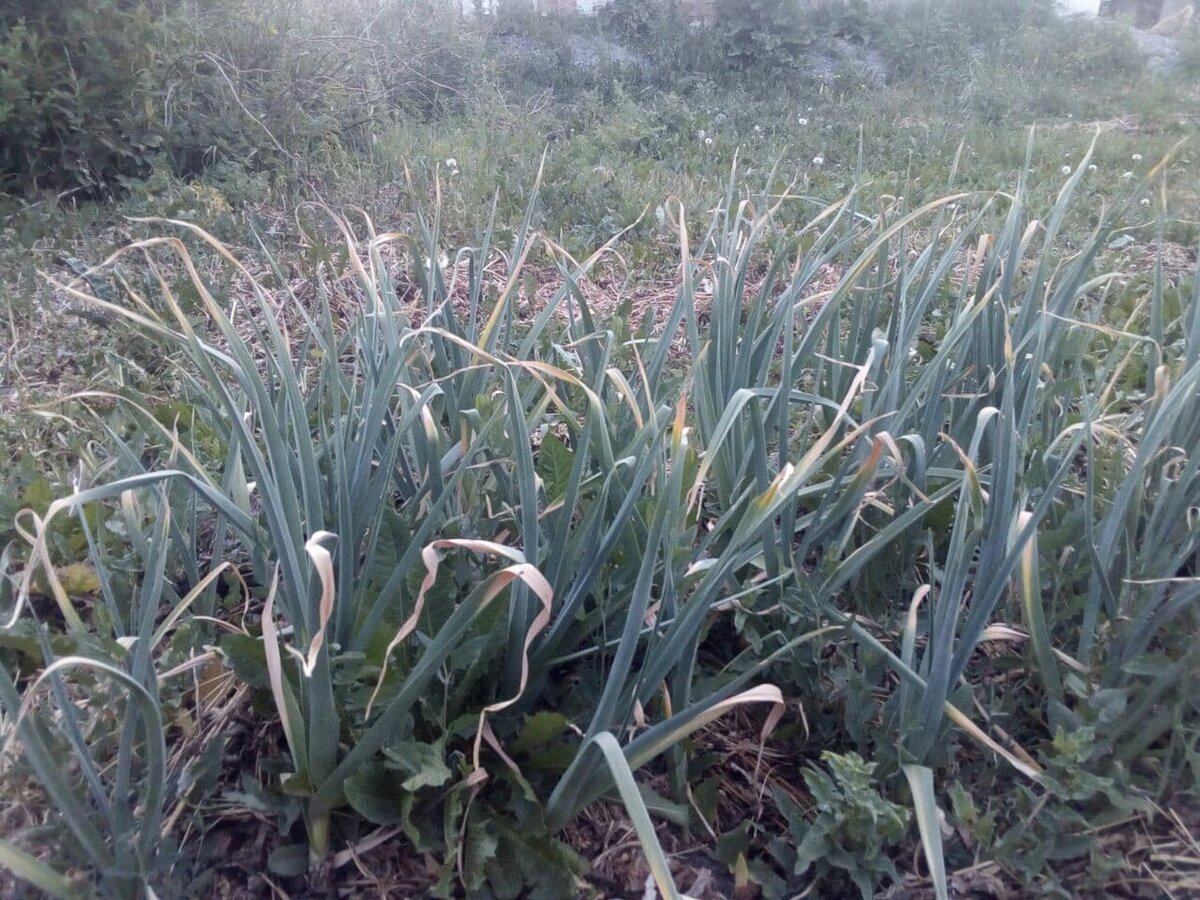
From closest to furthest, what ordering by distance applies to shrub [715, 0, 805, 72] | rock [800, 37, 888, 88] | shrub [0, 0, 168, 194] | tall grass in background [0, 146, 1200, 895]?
tall grass in background [0, 146, 1200, 895] < shrub [0, 0, 168, 194] < rock [800, 37, 888, 88] < shrub [715, 0, 805, 72]

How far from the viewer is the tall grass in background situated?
112cm

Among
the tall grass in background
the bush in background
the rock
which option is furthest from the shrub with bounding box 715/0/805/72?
the tall grass in background

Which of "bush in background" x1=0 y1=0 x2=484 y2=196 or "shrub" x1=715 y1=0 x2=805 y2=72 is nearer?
"bush in background" x1=0 y1=0 x2=484 y2=196

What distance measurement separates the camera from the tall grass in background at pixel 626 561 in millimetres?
1122

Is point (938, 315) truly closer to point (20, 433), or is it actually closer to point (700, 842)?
point (700, 842)

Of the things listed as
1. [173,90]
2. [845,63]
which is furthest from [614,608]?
[845,63]

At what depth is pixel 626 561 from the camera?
1402 mm

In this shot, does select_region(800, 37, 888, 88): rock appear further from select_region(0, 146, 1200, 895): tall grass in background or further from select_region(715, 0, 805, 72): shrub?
select_region(0, 146, 1200, 895): tall grass in background

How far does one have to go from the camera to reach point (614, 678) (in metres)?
1.09

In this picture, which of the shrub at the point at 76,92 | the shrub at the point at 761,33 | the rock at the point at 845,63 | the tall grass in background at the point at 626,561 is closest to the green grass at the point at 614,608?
the tall grass in background at the point at 626,561

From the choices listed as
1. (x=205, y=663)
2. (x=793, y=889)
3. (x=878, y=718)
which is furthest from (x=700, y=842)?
(x=205, y=663)

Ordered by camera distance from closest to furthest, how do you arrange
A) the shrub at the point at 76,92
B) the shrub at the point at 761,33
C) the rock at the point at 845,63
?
the shrub at the point at 76,92 < the rock at the point at 845,63 < the shrub at the point at 761,33

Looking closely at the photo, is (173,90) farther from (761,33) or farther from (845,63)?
(845,63)

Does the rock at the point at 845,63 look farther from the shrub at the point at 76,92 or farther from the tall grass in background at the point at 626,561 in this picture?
the tall grass in background at the point at 626,561
